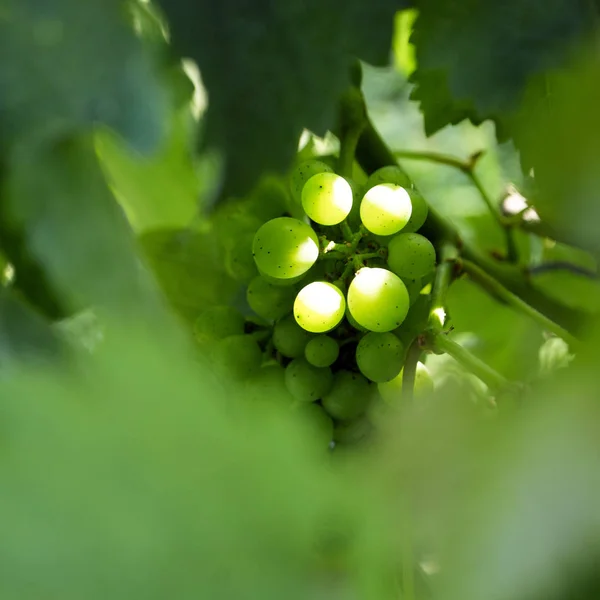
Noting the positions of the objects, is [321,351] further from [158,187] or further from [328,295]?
[158,187]

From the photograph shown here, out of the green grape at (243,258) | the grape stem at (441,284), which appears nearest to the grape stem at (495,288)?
the grape stem at (441,284)

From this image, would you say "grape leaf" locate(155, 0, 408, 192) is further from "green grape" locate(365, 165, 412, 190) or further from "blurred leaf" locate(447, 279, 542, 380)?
"blurred leaf" locate(447, 279, 542, 380)

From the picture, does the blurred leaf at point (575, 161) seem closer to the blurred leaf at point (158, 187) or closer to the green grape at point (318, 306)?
the green grape at point (318, 306)

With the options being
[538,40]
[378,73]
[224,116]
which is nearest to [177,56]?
[224,116]


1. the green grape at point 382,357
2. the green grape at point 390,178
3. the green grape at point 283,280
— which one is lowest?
the green grape at point 382,357

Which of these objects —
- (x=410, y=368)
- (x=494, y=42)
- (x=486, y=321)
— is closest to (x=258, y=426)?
(x=410, y=368)

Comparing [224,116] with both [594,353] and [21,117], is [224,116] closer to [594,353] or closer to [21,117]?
[21,117]
